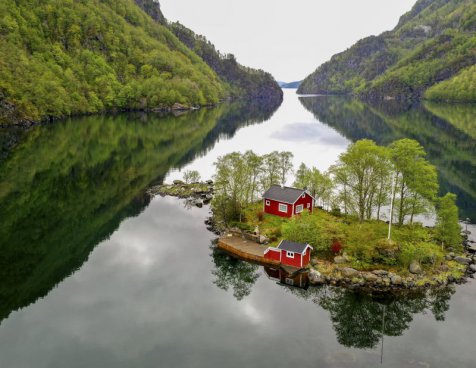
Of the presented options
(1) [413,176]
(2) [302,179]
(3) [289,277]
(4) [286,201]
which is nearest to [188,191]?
(2) [302,179]

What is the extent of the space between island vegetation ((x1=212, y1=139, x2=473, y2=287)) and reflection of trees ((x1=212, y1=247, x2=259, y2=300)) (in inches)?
223

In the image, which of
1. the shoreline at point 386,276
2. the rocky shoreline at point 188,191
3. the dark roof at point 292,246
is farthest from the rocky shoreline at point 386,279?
the rocky shoreline at point 188,191

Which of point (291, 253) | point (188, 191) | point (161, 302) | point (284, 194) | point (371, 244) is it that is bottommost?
point (188, 191)

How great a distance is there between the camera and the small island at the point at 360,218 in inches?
1761

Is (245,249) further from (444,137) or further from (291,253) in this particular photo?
(444,137)

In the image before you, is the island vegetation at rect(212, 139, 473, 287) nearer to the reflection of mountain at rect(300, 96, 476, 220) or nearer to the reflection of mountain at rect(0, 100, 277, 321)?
the reflection of mountain at rect(300, 96, 476, 220)

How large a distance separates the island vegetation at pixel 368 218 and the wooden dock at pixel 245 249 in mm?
2113

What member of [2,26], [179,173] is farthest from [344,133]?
[2,26]

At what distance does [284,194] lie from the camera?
2340 inches

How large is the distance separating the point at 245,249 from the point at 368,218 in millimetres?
17342

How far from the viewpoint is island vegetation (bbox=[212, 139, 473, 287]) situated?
45312 mm

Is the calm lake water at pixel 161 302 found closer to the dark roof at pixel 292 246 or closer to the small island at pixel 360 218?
the small island at pixel 360 218

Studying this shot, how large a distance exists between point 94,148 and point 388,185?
81586 millimetres

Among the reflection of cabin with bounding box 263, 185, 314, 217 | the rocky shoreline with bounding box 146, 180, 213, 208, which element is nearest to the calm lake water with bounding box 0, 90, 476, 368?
the rocky shoreline with bounding box 146, 180, 213, 208
